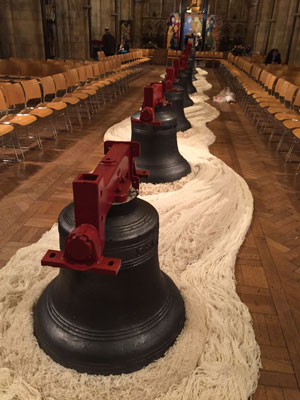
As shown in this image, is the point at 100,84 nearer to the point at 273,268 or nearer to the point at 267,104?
the point at 267,104

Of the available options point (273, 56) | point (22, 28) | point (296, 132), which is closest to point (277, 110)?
point (296, 132)

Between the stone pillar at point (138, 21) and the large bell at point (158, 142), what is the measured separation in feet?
114

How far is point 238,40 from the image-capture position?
119 ft

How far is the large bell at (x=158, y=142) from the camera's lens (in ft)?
12.9

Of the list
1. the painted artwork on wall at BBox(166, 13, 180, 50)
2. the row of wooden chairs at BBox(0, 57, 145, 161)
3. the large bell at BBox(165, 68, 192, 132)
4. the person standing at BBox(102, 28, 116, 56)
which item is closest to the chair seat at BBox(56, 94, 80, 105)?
the row of wooden chairs at BBox(0, 57, 145, 161)

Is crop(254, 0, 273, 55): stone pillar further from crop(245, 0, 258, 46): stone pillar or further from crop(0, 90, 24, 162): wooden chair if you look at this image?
crop(0, 90, 24, 162): wooden chair

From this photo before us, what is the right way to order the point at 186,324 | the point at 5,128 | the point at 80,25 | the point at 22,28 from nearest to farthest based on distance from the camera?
the point at 186,324 < the point at 5,128 < the point at 22,28 < the point at 80,25

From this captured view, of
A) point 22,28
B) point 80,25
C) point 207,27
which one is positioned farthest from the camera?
point 207,27

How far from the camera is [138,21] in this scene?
3562 centimetres

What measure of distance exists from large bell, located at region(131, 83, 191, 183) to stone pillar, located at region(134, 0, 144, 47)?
34673 millimetres

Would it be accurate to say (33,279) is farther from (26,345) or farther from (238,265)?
(238,265)

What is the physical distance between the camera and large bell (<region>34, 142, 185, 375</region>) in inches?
69.8

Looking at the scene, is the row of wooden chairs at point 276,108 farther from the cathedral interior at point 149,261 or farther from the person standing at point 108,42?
the person standing at point 108,42

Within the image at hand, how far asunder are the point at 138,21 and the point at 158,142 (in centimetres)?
3583
